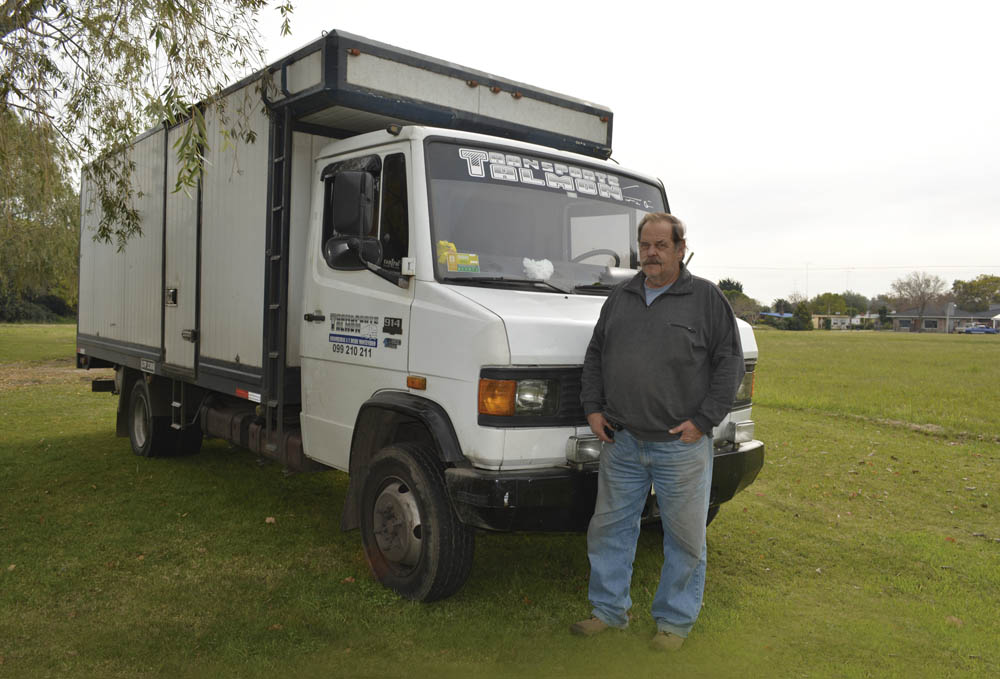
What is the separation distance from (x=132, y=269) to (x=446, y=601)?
5.56 metres

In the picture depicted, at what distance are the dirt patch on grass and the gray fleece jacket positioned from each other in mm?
13825

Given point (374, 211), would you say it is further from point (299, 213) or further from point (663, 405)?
point (663, 405)

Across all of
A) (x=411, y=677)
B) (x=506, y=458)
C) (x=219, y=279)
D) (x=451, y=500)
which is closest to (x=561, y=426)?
(x=506, y=458)

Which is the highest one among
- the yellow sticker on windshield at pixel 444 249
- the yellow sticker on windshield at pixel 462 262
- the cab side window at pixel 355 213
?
the cab side window at pixel 355 213

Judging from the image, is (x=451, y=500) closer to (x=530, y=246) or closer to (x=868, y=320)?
(x=530, y=246)

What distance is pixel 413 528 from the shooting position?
14.9 feet

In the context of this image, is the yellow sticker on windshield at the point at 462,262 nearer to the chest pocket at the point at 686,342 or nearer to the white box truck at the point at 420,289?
the white box truck at the point at 420,289

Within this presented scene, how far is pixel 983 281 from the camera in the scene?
114062 millimetres

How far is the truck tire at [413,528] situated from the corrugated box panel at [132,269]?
3928mm

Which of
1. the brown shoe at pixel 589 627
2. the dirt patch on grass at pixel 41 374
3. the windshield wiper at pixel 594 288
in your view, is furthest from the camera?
the dirt patch on grass at pixel 41 374

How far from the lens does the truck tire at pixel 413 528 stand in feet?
14.2

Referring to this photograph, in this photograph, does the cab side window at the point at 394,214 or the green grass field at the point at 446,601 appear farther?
the cab side window at the point at 394,214

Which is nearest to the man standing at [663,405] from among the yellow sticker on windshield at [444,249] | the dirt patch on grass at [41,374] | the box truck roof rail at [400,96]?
the yellow sticker on windshield at [444,249]

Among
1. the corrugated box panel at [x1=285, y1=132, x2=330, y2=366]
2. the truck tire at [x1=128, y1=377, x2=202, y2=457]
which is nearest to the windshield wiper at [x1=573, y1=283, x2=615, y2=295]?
the corrugated box panel at [x1=285, y1=132, x2=330, y2=366]
